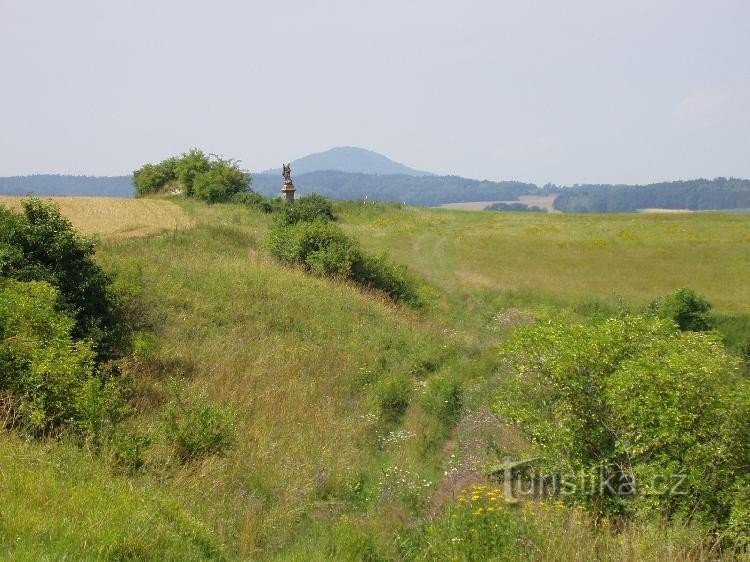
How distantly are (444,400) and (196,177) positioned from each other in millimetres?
43310

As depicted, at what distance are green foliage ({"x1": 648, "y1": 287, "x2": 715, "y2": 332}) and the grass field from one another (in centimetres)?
512

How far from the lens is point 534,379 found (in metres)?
8.29

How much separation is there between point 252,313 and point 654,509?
1267 centimetres

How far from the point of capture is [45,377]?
8.00m

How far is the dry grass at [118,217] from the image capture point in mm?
25516

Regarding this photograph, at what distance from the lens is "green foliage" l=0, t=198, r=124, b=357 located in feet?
35.9

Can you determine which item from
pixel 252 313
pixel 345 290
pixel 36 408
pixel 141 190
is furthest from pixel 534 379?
pixel 141 190

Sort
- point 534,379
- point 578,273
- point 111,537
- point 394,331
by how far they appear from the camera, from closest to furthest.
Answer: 1. point 111,537
2. point 534,379
3. point 394,331
4. point 578,273

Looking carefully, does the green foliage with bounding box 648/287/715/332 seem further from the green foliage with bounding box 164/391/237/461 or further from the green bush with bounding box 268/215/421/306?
the green foliage with bounding box 164/391/237/461

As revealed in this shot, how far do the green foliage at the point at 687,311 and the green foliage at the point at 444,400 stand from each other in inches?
487

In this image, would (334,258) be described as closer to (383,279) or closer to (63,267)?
(383,279)

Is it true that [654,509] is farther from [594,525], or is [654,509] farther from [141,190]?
[141,190]

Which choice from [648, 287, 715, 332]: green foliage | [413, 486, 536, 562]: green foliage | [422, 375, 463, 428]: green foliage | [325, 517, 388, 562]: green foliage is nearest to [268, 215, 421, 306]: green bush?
[648, 287, 715, 332]: green foliage

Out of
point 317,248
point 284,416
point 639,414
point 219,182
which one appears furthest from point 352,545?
point 219,182
